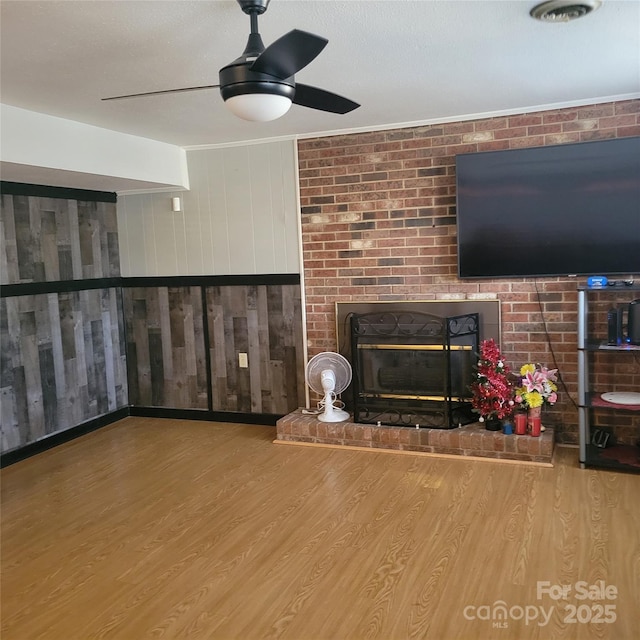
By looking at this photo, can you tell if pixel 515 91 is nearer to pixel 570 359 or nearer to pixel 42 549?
pixel 570 359

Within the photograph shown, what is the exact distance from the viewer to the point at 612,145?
12.3ft

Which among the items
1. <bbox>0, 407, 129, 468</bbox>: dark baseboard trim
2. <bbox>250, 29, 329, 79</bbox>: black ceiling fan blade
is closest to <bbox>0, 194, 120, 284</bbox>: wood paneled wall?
<bbox>0, 407, 129, 468</bbox>: dark baseboard trim

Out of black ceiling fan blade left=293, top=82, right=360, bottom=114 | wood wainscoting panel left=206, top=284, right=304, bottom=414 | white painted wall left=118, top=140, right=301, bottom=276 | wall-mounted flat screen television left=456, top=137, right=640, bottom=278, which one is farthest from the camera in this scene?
wood wainscoting panel left=206, top=284, right=304, bottom=414

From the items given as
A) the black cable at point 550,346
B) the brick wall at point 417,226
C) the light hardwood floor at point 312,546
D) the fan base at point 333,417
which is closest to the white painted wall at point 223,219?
the brick wall at point 417,226

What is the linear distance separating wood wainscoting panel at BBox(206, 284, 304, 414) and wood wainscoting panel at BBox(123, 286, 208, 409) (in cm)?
14

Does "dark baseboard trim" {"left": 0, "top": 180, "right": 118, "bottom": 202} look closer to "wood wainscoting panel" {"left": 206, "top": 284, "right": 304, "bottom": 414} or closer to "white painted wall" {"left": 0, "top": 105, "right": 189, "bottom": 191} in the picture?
"white painted wall" {"left": 0, "top": 105, "right": 189, "bottom": 191}

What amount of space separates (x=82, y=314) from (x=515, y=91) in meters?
3.55

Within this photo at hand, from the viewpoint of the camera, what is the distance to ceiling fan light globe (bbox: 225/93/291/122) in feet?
7.22

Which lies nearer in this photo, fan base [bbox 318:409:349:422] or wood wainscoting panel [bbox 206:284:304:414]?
fan base [bbox 318:409:349:422]

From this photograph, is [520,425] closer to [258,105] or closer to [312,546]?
[312,546]

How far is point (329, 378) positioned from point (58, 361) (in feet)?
6.76

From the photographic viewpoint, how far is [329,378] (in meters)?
4.45

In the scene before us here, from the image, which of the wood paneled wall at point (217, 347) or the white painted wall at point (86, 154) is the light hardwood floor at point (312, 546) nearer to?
the wood paneled wall at point (217, 347)

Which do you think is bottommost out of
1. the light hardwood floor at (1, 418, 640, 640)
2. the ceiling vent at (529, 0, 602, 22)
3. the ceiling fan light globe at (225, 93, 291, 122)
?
the light hardwood floor at (1, 418, 640, 640)
